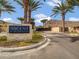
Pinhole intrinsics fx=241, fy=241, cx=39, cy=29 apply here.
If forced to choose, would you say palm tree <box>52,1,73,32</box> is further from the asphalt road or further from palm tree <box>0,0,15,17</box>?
the asphalt road

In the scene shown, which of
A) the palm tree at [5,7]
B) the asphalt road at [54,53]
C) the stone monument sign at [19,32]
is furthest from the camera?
the palm tree at [5,7]

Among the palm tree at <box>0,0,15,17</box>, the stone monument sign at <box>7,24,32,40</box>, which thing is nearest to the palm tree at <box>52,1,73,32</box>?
the palm tree at <box>0,0,15,17</box>

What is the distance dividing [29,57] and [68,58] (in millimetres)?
2532

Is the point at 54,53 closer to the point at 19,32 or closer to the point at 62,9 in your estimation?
Result: the point at 19,32

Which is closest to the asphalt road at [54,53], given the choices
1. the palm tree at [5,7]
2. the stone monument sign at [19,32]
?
the stone monument sign at [19,32]

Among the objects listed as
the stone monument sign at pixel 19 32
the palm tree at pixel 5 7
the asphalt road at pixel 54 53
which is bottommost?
the asphalt road at pixel 54 53

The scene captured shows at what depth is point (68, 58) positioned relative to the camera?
15.6 m

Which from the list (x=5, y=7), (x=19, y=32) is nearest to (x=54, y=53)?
(x=19, y=32)

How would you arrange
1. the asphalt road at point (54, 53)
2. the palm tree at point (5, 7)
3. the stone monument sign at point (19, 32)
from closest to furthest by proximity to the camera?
the asphalt road at point (54, 53) → the stone monument sign at point (19, 32) → the palm tree at point (5, 7)

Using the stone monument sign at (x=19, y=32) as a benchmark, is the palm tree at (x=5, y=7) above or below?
above

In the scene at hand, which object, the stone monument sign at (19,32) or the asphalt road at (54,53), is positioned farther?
the stone monument sign at (19,32)

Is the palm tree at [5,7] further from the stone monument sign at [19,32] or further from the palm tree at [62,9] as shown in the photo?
the stone monument sign at [19,32]

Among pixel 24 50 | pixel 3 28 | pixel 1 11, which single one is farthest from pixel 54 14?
pixel 24 50

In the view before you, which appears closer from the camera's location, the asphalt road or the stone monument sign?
the asphalt road
